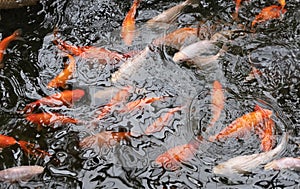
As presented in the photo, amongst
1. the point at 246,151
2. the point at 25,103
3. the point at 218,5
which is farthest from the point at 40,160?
the point at 218,5

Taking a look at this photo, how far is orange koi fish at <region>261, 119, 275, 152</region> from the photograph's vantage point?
3445 mm

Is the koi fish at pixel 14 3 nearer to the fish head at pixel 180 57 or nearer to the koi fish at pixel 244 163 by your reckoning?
the fish head at pixel 180 57

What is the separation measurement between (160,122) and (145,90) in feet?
1.13

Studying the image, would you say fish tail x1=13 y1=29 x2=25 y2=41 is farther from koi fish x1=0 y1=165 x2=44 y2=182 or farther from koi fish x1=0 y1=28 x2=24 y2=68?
koi fish x1=0 y1=165 x2=44 y2=182

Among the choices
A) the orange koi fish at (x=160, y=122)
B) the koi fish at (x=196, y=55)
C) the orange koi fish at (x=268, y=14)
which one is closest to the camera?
the orange koi fish at (x=160, y=122)

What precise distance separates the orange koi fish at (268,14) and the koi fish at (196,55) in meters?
0.56

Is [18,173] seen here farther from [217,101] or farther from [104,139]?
[217,101]

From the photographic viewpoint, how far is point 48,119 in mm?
3633

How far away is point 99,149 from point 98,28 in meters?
1.30

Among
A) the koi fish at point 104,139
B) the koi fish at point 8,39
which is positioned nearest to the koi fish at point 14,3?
the koi fish at point 8,39

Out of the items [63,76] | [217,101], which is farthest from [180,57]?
[63,76]

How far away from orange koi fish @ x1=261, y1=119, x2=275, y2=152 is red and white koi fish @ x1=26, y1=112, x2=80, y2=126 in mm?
1317

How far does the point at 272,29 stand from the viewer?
169 inches

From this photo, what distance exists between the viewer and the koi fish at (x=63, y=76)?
152 inches
